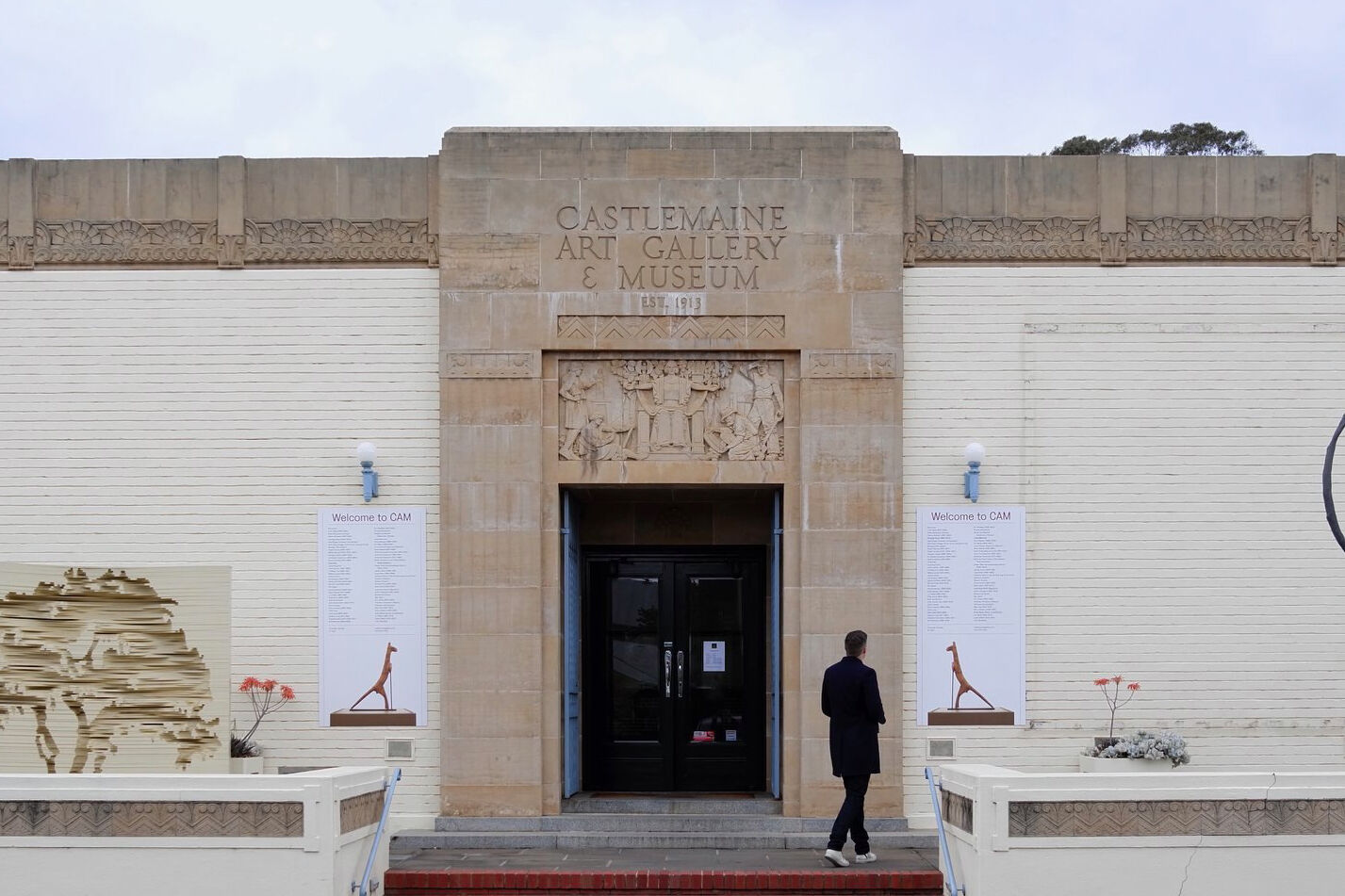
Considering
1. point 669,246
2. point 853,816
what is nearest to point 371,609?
point 669,246

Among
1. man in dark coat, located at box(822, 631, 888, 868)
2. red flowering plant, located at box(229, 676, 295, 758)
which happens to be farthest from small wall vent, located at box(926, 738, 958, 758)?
red flowering plant, located at box(229, 676, 295, 758)

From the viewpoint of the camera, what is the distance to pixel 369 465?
13.5m

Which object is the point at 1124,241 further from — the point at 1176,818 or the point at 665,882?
the point at 665,882

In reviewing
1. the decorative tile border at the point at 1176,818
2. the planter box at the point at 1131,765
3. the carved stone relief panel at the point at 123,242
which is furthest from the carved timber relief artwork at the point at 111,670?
the planter box at the point at 1131,765

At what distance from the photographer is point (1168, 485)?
534 inches

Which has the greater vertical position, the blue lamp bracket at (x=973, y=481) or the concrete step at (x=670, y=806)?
the blue lamp bracket at (x=973, y=481)

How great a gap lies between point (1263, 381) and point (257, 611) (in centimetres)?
920

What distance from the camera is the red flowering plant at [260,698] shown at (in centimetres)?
1330

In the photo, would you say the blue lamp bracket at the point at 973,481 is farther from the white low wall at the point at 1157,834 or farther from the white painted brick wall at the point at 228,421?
the white painted brick wall at the point at 228,421

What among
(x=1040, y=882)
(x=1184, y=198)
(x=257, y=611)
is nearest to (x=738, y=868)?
(x=1040, y=882)

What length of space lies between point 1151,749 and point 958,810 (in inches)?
123

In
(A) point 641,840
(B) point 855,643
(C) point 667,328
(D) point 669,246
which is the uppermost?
(D) point 669,246

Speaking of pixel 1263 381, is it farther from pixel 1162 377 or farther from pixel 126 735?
pixel 126 735

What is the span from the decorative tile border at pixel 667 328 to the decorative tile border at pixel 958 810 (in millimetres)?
4426
